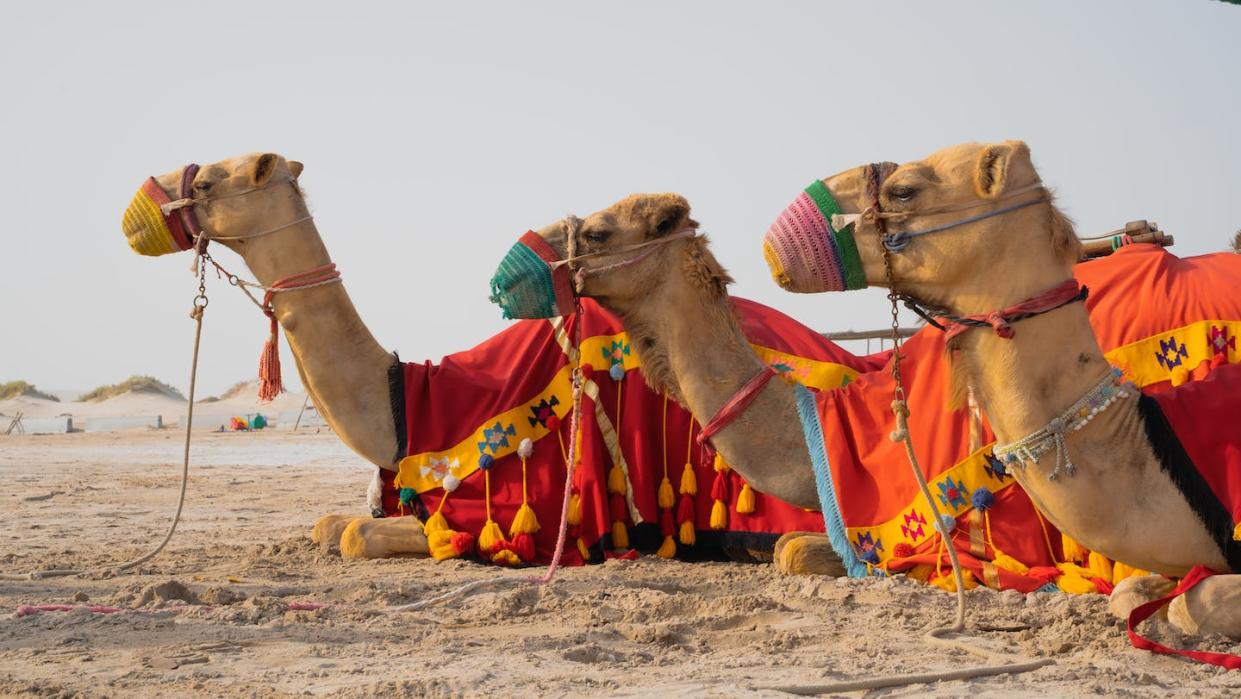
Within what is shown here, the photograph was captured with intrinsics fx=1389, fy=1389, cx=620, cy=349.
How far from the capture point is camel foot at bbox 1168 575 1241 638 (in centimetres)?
383

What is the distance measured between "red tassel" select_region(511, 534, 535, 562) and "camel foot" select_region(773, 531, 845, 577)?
4.25 ft

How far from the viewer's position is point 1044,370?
12.7 feet

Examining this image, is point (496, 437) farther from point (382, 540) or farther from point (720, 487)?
point (720, 487)

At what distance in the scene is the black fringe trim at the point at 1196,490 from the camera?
3.98m

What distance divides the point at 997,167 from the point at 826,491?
177 cm

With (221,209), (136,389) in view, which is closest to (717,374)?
(221,209)

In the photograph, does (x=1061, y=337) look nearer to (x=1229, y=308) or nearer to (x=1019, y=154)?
(x=1019, y=154)

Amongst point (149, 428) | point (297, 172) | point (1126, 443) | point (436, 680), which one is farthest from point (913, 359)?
point (149, 428)

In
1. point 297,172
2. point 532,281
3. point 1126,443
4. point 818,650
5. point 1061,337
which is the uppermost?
point 297,172

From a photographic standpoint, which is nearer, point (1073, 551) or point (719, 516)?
point (1073, 551)

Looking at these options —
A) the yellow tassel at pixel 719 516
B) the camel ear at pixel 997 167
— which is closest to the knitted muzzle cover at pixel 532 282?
the yellow tassel at pixel 719 516

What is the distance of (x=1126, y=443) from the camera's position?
156 inches

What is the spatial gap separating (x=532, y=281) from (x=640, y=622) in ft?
5.26

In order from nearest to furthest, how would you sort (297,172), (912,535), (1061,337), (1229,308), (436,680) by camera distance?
(436,680)
(1061,337)
(912,535)
(1229,308)
(297,172)
